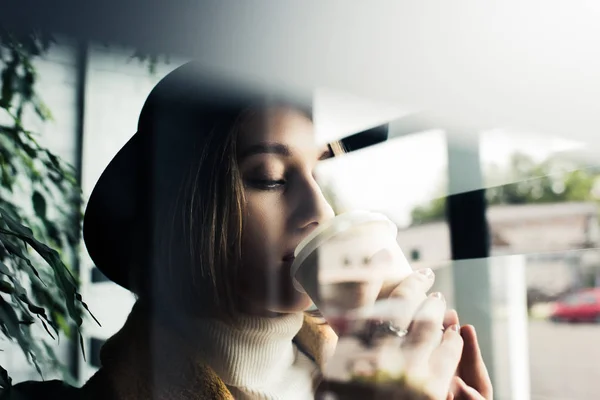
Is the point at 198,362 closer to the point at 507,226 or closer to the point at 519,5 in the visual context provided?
the point at 507,226

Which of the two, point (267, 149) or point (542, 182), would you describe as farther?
point (542, 182)

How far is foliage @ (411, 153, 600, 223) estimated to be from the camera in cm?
121

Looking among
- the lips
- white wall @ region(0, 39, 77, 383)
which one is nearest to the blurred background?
white wall @ region(0, 39, 77, 383)

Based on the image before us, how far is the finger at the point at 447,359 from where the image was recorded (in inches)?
36.9

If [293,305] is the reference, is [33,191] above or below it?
above

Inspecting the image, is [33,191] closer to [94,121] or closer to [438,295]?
[94,121]

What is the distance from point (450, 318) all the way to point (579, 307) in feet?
1.14

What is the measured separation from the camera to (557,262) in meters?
1.20

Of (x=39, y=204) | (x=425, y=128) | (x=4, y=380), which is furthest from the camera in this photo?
(x=425, y=128)

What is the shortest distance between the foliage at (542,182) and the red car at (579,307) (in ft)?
0.61

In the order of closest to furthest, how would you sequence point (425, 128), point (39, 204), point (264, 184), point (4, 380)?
point (4, 380), point (39, 204), point (264, 184), point (425, 128)

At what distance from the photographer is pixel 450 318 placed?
3.30 ft

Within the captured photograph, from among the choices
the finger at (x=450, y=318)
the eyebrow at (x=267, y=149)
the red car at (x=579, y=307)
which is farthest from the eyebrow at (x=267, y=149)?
the red car at (x=579, y=307)

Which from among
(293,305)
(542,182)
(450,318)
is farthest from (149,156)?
(542,182)
